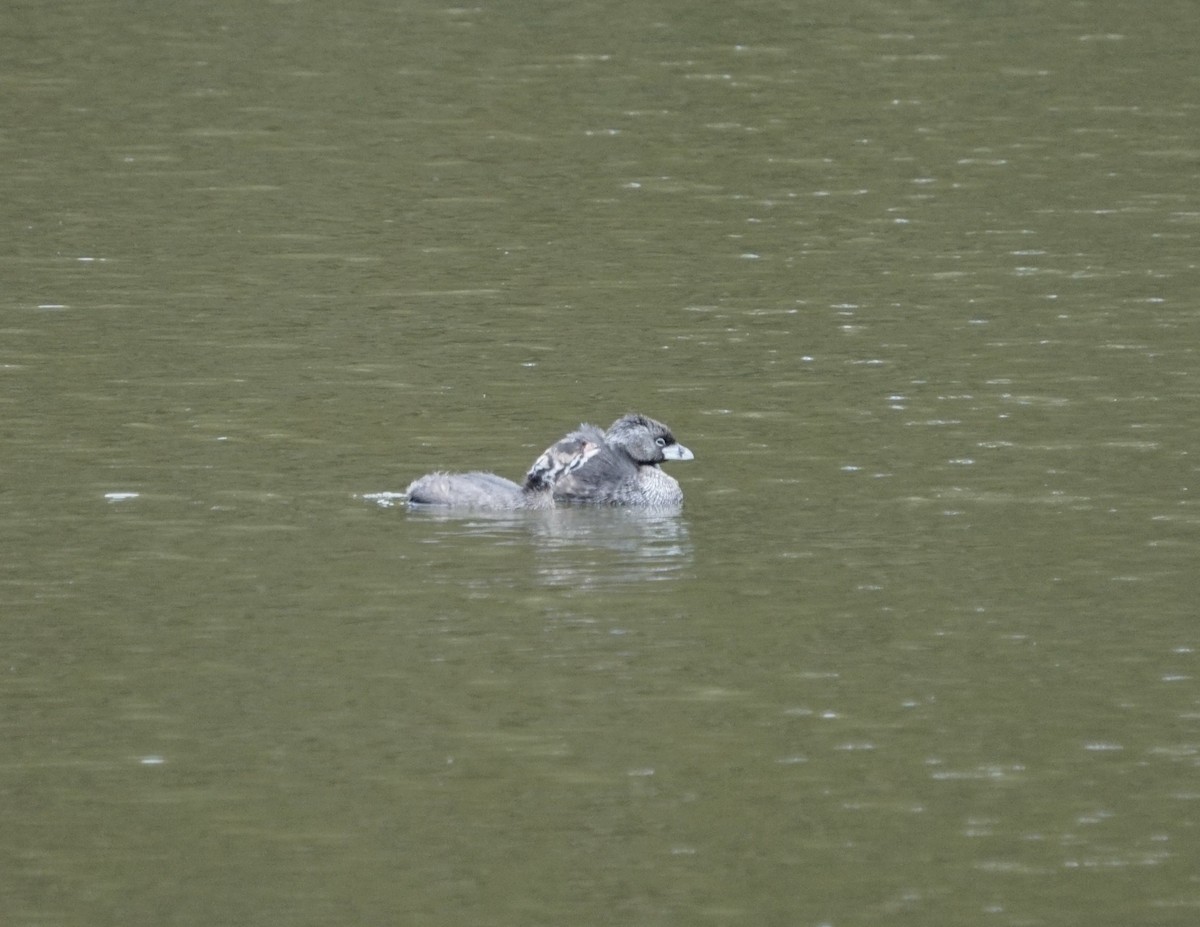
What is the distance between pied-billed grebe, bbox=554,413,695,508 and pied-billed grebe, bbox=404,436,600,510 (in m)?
0.06

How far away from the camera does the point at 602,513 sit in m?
19.4

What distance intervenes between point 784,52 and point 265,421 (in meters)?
18.1

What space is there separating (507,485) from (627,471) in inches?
36.3

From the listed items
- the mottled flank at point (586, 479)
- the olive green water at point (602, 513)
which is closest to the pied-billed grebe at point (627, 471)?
the mottled flank at point (586, 479)

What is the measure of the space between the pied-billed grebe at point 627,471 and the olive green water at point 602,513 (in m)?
0.31

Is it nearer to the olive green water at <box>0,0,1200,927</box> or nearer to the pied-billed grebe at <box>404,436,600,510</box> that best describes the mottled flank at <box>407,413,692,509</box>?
the pied-billed grebe at <box>404,436,600,510</box>

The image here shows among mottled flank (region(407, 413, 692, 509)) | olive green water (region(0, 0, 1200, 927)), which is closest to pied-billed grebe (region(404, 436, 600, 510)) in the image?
mottled flank (region(407, 413, 692, 509))

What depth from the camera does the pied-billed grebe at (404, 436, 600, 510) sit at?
1875cm

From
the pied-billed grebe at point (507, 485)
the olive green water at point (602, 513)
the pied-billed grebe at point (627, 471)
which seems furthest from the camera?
the pied-billed grebe at point (627, 471)

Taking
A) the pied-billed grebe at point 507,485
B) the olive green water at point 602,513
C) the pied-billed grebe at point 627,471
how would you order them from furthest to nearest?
the pied-billed grebe at point 627,471 → the pied-billed grebe at point 507,485 → the olive green water at point 602,513

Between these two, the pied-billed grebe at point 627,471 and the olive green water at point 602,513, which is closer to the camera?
the olive green water at point 602,513

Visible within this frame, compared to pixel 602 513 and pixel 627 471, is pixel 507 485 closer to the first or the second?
pixel 602 513

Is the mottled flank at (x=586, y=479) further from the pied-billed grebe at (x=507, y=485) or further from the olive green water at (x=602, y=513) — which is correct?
the olive green water at (x=602, y=513)

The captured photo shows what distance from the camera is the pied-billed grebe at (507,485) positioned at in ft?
61.5
